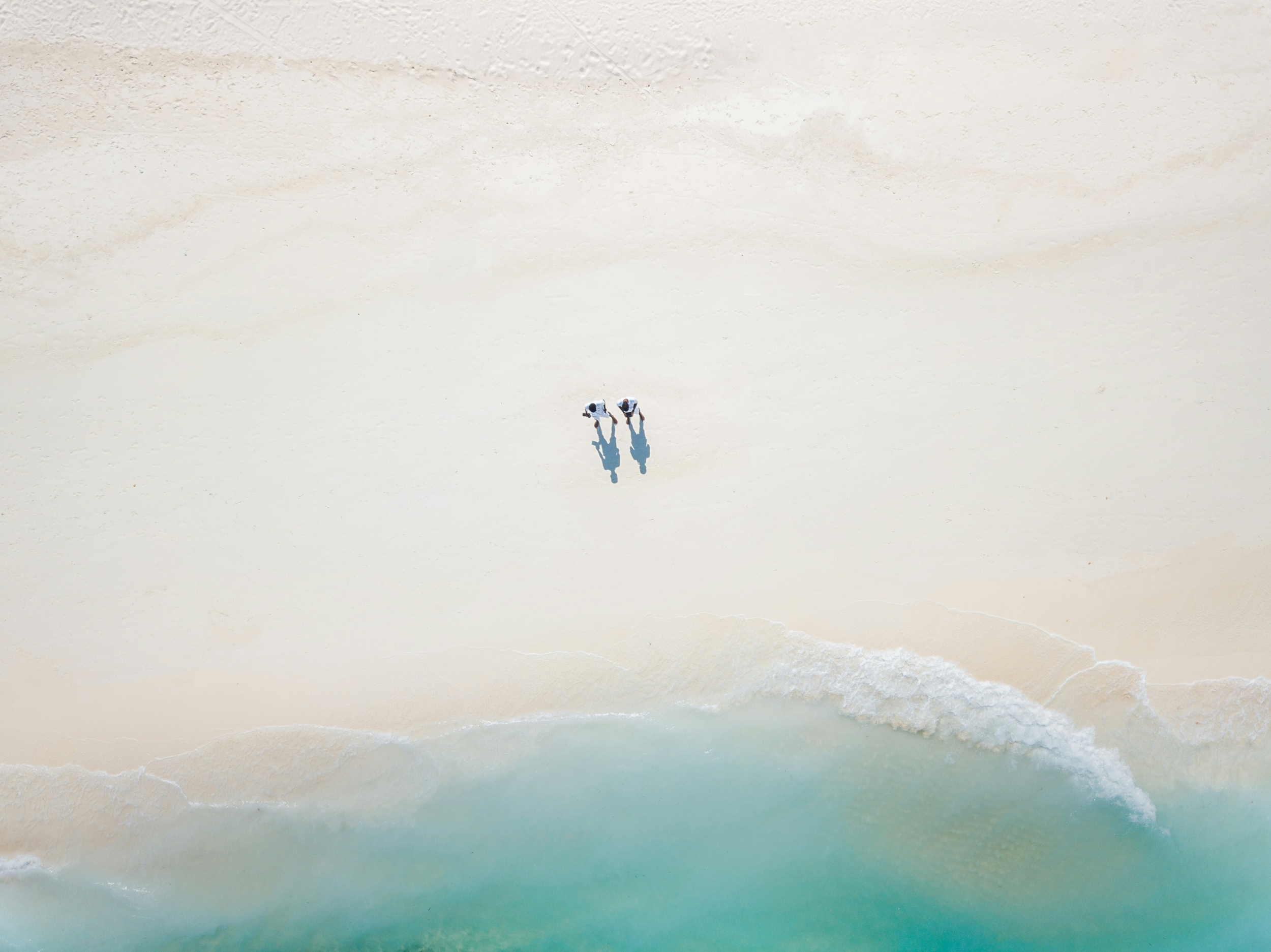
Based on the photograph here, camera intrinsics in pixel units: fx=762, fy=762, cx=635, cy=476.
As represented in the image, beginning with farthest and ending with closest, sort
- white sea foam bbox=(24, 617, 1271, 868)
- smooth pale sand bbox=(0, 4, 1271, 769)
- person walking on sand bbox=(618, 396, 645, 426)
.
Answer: smooth pale sand bbox=(0, 4, 1271, 769), white sea foam bbox=(24, 617, 1271, 868), person walking on sand bbox=(618, 396, 645, 426)

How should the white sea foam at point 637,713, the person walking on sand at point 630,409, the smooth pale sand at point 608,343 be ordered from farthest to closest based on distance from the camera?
the smooth pale sand at point 608,343, the white sea foam at point 637,713, the person walking on sand at point 630,409

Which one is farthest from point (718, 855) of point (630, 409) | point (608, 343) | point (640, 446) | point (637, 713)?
point (608, 343)

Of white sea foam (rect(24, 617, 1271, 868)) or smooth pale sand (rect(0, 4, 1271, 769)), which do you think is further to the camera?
smooth pale sand (rect(0, 4, 1271, 769))

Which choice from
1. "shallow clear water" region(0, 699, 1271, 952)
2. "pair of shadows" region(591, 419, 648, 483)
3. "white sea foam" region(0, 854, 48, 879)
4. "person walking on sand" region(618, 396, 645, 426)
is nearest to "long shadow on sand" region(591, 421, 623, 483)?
"pair of shadows" region(591, 419, 648, 483)

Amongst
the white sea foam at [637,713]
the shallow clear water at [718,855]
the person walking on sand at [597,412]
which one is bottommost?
the shallow clear water at [718,855]

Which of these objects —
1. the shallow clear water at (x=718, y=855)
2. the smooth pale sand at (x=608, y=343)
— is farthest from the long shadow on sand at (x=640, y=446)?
the shallow clear water at (x=718, y=855)

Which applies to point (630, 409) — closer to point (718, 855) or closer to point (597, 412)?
point (597, 412)

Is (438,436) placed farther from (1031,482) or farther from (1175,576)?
(1175,576)

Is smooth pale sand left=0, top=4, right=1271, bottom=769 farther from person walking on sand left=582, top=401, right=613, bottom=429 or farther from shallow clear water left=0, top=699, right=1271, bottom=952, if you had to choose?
shallow clear water left=0, top=699, right=1271, bottom=952

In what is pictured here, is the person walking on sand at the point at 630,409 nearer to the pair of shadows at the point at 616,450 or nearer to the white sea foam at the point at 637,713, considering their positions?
the pair of shadows at the point at 616,450
